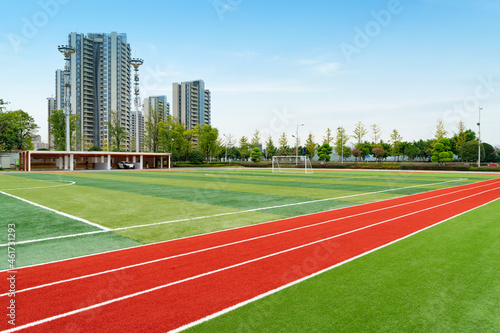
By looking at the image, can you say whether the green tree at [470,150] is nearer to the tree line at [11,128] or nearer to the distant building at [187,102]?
the tree line at [11,128]

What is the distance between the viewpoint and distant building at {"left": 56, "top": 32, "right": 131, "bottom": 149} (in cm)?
12544

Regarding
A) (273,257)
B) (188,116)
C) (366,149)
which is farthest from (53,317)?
(188,116)

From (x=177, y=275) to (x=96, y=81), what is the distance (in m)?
145

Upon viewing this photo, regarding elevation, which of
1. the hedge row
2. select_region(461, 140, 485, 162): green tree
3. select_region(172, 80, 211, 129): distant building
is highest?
select_region(172, 80, 211, 129): distant building

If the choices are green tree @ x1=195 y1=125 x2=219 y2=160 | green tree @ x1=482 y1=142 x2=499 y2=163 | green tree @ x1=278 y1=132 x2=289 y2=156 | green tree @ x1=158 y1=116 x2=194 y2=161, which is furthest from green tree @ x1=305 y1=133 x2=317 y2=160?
green tree @ x1=482 y1=142 x2=499 y2=163

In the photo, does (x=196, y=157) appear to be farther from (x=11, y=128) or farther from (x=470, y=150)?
(x=470, y=150)

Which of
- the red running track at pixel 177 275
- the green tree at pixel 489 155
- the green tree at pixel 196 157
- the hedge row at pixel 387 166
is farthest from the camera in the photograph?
the green tree at pixel 489 155

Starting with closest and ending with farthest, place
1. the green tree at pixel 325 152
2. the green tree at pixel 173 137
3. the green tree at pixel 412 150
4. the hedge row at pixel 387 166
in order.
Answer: the hedge row at pixel 387 166 < the green tree at pixel 325 152 < the green tree at pixel 173 137 < the green tree at pixel 412 150

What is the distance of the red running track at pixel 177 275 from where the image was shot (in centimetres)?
374

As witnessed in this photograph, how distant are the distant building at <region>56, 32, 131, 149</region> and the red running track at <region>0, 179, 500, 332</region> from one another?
131 metres

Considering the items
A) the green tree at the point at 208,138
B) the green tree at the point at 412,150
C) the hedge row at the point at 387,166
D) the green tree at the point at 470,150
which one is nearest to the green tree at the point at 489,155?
the green tree at the point at 412,150

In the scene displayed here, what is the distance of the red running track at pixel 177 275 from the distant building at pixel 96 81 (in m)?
131

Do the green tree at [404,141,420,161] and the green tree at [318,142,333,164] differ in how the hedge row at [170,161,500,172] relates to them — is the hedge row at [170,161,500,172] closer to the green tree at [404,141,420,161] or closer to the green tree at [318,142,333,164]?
the green tree at [318,142,333,164]

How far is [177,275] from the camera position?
503 centimetres
